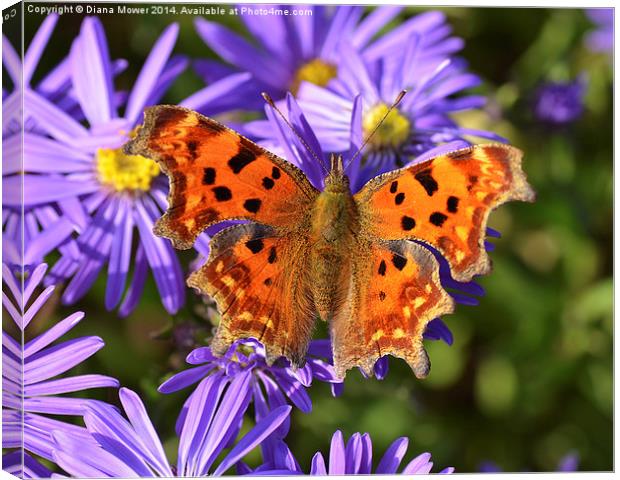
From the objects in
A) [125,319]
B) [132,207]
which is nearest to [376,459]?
[125,319]

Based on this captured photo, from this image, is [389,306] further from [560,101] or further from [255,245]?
[560,101]

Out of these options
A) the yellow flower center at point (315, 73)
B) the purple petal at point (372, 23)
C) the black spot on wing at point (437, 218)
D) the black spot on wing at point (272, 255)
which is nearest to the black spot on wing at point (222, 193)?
the black spot on wing at point (272, 255)

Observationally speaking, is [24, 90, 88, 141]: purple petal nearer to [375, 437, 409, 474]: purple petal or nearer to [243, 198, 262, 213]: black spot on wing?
[243, 198, 262, 213]: black spot on wing

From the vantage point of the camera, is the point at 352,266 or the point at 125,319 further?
the point at 125,319

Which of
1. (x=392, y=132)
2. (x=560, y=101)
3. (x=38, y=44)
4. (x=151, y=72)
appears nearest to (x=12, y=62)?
(x=38, y=44)

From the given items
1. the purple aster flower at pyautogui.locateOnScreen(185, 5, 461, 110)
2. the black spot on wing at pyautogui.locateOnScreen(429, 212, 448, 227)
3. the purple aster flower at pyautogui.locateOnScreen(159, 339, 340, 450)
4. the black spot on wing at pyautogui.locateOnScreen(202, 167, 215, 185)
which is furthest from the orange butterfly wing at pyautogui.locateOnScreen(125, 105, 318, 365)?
the purple aster flower at pyautogui.locateOnScreen(185, 5, 461, 110)

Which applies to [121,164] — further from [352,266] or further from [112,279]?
[352,266]

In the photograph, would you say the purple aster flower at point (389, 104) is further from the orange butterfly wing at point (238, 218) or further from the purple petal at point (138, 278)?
the purple petal at point (138, 278)
